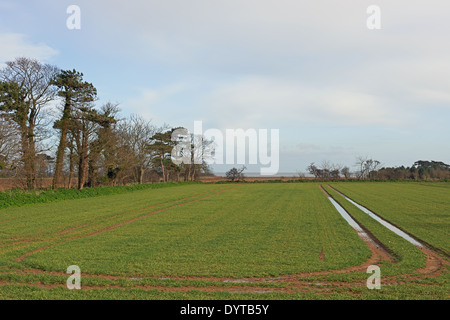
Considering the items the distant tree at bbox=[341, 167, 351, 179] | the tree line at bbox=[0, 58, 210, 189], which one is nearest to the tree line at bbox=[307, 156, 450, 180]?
the distant tree at bbox=[341, 167, 351, 179]

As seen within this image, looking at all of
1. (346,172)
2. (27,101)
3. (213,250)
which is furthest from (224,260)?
(346,172)

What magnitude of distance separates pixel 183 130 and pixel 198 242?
60500mm

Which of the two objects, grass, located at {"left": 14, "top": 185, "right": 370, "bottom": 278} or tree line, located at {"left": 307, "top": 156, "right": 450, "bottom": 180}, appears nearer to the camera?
grass, located at {"left": 14, "top": 185, "right": 370, "bottom": 278}

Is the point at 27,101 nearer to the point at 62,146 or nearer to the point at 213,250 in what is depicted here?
the point at 62,146

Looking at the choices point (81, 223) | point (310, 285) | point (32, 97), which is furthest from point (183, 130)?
point (310, 285)

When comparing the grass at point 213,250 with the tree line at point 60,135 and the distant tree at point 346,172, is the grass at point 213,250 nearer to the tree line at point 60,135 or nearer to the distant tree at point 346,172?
the tree line at point 60,135

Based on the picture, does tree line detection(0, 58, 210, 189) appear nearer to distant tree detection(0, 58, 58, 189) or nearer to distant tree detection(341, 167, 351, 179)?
distant tree detection(0, 58, 58, 189)

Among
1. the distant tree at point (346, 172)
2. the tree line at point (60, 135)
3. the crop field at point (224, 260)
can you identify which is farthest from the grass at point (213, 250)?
the distant tree at point (346, 172)

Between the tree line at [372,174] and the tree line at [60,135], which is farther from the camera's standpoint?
the tree line at [372,174]

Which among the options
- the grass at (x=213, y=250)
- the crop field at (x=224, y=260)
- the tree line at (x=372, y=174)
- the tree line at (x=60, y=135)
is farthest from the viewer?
the tree line at (x=372, y=174)

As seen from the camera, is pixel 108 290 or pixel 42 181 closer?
pixel 108 290
